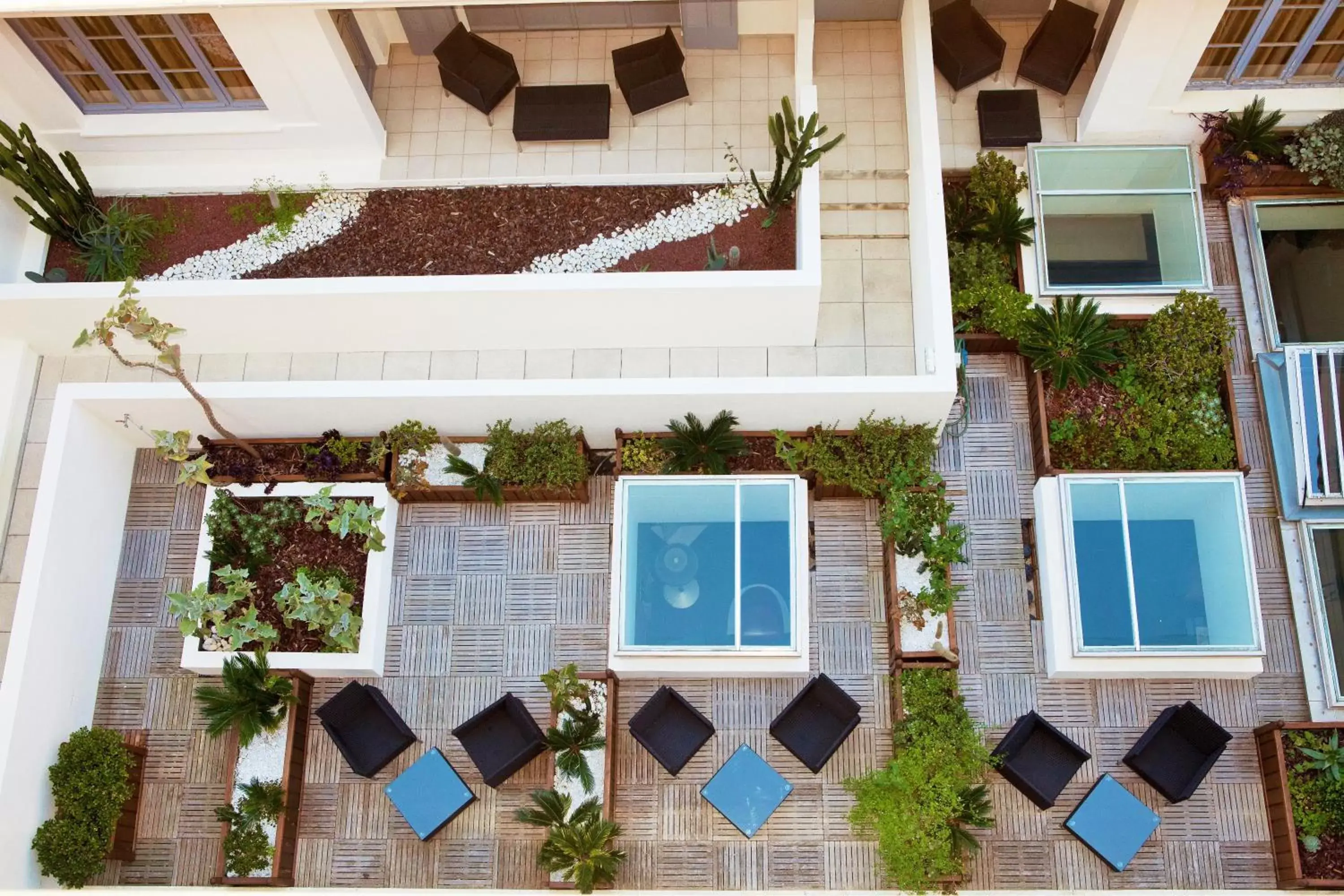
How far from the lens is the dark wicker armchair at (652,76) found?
39.4ft

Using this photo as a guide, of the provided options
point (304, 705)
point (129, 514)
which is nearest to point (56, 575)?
point (129, 514)

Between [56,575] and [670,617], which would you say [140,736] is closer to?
[56,575]

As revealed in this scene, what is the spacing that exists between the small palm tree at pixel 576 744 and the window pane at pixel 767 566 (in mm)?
1715

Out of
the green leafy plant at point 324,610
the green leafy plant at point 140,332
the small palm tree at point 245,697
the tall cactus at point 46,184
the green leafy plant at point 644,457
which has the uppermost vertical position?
the tall cactus at point 46,184

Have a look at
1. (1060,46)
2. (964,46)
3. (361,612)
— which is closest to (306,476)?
(361,612)

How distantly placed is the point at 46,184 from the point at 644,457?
662cm

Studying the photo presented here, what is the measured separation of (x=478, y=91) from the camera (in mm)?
12039

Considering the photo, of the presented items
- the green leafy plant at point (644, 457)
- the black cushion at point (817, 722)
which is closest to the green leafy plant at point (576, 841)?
the black cushion at point (817, 722)

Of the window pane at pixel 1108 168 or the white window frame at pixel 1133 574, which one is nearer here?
the white window frame at pixel 1133 574

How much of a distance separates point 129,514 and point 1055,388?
10.1 meters

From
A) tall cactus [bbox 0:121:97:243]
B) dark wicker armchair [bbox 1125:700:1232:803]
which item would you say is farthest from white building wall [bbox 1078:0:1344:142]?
tall cactus [bbox 0:121:97:243]

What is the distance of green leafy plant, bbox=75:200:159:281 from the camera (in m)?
11.4

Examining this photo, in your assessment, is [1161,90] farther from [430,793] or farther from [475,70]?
[430,793]

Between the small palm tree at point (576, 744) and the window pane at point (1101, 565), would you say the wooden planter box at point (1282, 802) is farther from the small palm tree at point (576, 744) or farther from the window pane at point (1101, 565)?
the small palm tree at point (576, 744)
